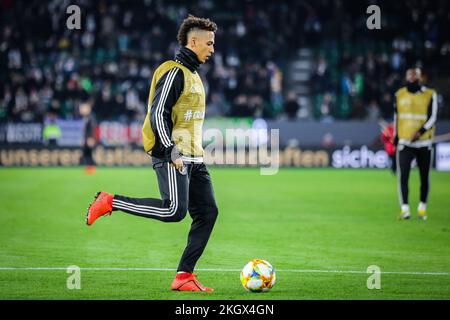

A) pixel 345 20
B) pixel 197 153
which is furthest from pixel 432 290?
pixel 345 20

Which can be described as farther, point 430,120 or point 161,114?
point 430,120

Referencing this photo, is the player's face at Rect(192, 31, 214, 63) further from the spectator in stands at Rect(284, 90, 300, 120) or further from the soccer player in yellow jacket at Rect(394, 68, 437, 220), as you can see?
the spectator in stands at Rect(284, 90, 300, 120)

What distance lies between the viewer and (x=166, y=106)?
27.0 ft

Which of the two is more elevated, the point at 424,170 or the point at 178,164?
the point at 178,164

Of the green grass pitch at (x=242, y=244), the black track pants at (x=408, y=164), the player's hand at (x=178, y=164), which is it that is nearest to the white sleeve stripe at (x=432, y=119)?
the black track pants at (x=408, y=164)

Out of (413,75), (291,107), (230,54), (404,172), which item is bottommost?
(404,172)

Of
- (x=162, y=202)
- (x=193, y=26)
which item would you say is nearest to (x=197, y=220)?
(x=162, y=202)

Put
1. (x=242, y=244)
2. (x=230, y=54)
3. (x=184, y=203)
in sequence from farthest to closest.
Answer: (x=230, y=54) < (x=242, y=244) < (x=184, y=203)

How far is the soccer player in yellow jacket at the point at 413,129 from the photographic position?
15.5 meters

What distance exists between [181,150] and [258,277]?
138cm

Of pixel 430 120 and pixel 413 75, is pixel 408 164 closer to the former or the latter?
pixel 430 120

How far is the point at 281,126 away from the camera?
3166 cm

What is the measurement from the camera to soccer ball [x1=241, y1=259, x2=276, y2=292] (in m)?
8.45
